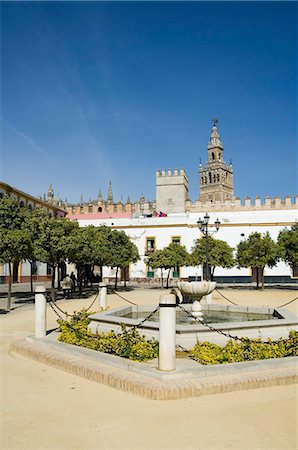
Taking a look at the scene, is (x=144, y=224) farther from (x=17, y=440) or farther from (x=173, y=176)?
(x=17, y=440)

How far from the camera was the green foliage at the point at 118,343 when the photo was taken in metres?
5.82

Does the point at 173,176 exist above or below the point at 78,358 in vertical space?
above

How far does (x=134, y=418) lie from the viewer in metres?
3.89

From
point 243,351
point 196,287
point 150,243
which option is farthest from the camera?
point 150,243

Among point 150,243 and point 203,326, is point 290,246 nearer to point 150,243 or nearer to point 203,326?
point 150,243

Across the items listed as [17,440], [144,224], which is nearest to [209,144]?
[144,224]

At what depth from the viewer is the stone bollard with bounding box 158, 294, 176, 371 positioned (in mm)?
4902

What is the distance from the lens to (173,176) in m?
47.1

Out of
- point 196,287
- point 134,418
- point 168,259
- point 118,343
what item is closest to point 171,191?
point 168,259

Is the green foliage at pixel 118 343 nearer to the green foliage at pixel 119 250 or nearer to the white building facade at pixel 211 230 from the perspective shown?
the green foliage at pixel 119 250

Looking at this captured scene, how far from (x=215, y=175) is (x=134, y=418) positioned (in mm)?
79461

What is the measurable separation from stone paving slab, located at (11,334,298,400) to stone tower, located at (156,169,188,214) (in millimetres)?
41315

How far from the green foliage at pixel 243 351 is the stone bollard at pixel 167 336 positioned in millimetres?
772

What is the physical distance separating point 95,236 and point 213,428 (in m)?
17.8
